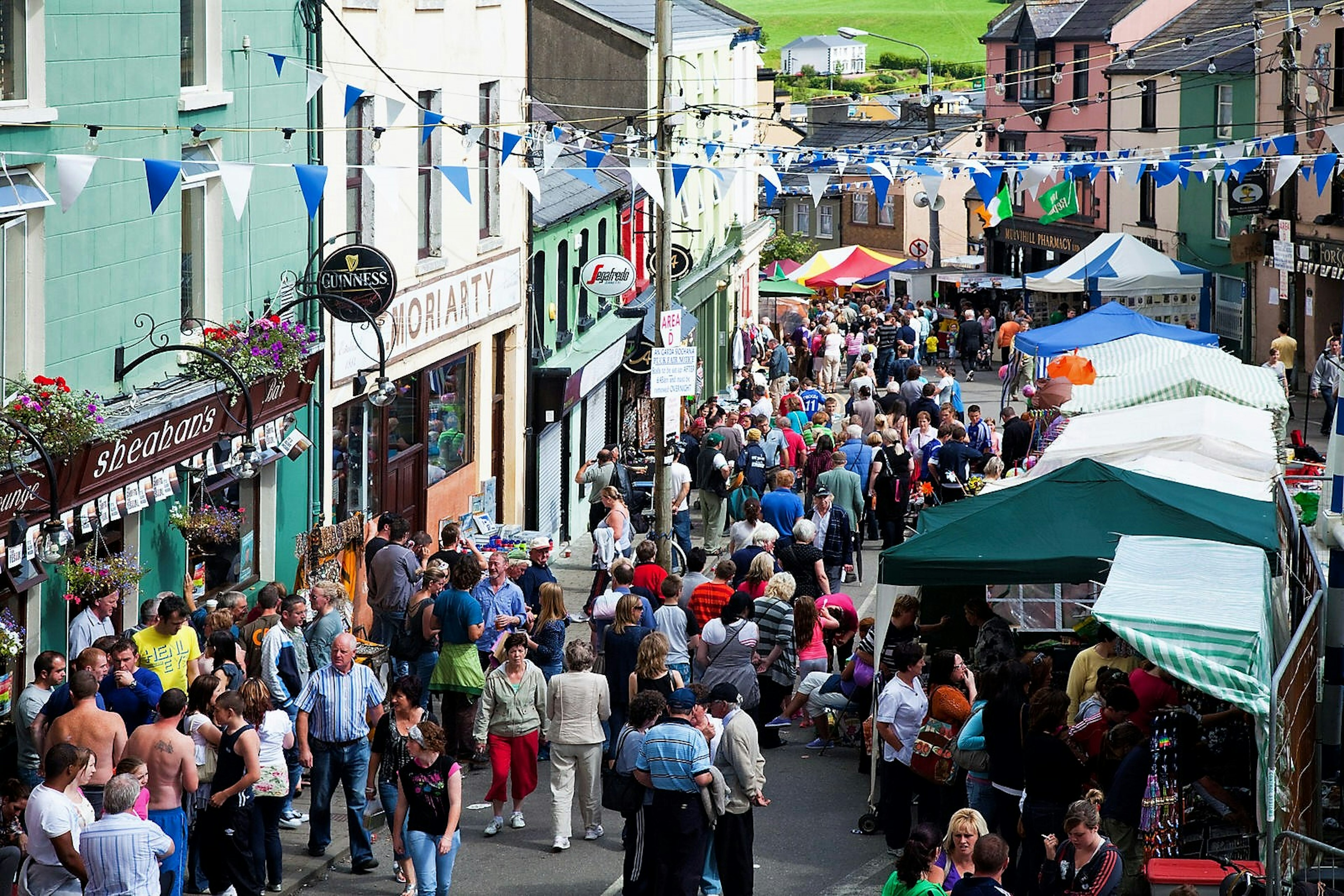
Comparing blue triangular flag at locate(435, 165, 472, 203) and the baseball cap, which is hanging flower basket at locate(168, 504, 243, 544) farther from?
the baseball cap

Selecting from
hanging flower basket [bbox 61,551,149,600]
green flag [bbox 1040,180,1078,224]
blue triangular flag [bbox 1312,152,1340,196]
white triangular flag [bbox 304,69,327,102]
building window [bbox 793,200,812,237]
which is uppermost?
building window [bbox 793,200,812,237]

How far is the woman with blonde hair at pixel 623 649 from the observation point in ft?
41.9

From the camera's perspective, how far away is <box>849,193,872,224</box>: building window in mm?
70438

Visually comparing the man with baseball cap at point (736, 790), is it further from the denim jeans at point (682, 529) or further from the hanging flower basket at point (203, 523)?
the denim jeans at point (682, 529)

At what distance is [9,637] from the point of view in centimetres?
1103

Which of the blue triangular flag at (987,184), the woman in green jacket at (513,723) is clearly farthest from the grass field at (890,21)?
the woman in green jacket at (513,723)

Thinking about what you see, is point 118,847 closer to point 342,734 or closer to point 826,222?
point 342,734

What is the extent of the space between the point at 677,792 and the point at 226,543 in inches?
273

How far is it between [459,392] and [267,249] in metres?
5.20

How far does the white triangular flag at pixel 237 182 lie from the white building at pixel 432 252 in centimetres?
253

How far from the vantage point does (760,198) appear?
5956cm

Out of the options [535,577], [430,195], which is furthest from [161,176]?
[430,195]

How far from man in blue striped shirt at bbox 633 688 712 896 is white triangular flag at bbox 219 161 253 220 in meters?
4.69

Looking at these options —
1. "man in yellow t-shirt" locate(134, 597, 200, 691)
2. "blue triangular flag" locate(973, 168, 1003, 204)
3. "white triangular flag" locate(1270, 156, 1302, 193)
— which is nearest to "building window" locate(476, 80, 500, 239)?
"blue triangular flag" locate(973, 168, 1003, 204)
